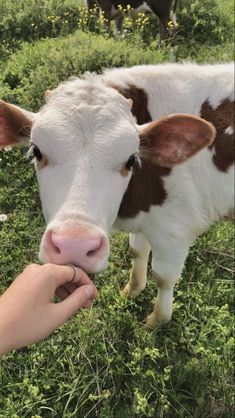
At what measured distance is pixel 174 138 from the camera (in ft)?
7.84

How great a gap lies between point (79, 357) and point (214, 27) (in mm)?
5727

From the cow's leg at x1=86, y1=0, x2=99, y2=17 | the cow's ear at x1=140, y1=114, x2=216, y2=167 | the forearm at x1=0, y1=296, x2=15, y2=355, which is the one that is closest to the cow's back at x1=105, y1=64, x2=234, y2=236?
the cow's ear at x1=140, y1=114, x2=216, y2=167

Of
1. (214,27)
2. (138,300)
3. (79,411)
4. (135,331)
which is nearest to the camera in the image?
(79,411)

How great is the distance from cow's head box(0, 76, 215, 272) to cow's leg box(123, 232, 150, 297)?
1067 millimetres

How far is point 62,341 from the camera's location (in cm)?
316

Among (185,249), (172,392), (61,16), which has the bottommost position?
(172,392)

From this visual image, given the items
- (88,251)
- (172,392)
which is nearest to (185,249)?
(172,392)

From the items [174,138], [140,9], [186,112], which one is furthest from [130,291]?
[140,9]

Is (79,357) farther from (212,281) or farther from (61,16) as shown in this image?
(61,16)

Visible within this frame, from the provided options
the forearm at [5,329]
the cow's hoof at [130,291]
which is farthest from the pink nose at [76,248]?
the cow's hoof at [130,291]

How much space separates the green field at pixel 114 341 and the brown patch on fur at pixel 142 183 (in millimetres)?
833

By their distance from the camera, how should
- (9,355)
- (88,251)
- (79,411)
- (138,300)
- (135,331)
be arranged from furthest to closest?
(138,300)
(135,331)
(9,355)
(79,411)
(88,251)

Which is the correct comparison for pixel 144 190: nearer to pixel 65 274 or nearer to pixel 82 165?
pixel 82 165

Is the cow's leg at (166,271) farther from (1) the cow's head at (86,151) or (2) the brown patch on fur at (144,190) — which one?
(1) the cow's head at (86,151)
